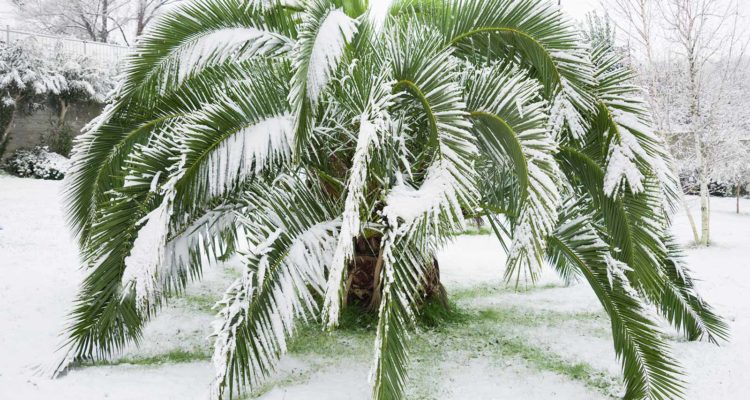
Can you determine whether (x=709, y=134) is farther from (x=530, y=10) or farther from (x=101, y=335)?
(x=101, y=335)

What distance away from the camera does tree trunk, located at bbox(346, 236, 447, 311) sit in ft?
14.8

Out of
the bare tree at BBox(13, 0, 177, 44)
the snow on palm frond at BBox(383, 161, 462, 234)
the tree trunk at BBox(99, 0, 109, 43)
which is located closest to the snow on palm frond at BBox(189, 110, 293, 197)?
the snow on palm frond at BBox(383, 161, 462, 234)

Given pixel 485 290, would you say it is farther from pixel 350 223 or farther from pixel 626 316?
pixel 350 223

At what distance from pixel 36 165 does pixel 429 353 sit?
1234 cm

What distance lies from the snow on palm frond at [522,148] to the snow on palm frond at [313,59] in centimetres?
85

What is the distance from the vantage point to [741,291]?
635 cm

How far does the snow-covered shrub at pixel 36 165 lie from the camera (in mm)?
12797

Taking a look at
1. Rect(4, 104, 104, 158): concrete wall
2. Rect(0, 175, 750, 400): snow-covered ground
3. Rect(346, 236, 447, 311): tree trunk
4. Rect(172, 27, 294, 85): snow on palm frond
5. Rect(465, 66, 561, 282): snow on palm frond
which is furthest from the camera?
Rect(4, 104, 104, 158): concrete wall

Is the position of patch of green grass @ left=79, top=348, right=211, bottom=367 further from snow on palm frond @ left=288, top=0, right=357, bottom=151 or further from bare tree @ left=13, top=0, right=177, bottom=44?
bare tree @ left=13, top=0, right=177, bottom=44

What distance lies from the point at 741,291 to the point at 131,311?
6575 mm

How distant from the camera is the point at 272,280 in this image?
2.92 m

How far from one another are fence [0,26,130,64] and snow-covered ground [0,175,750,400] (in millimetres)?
9539

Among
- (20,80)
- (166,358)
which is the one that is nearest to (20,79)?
(20,80)

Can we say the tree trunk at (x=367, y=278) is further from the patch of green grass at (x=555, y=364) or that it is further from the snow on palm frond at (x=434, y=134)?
the snow on palm frond at (x=434, y=134)
